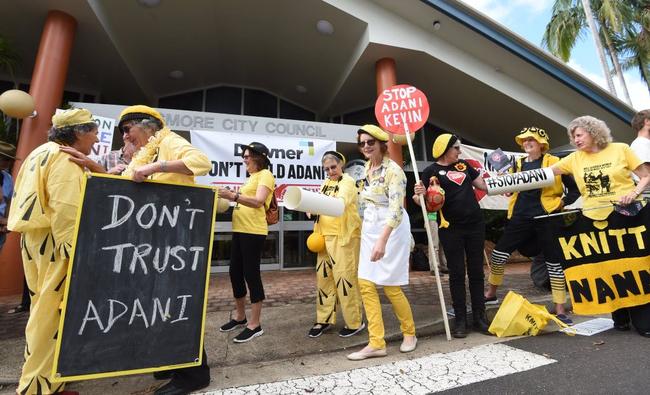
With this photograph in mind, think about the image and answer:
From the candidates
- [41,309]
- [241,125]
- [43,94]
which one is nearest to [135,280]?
[41,309]

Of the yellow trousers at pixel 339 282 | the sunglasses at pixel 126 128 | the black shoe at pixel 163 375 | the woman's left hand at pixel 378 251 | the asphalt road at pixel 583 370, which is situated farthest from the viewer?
the yellow trousers at pixel 339 282

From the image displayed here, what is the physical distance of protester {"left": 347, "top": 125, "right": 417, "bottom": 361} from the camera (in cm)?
257

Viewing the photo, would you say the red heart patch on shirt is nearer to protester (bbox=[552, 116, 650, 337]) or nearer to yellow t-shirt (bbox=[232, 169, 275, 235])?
protester (bbox=[552, 116, 650, 337])

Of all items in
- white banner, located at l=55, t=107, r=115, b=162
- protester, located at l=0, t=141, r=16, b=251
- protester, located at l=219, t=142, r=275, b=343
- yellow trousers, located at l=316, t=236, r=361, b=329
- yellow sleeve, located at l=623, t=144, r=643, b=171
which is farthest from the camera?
white banner, located at l=55, t=107, r=115, b=162

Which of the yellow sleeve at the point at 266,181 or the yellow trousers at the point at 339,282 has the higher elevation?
the yellow sleeve at the point at 266,181

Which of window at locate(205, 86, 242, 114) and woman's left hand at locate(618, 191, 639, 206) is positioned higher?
window at locate(205, 86, 242, 114)

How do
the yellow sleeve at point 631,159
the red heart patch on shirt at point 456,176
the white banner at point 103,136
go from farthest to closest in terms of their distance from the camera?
the white banner at point 103,136
the red heart patch on shirt at point 456,176
the yellow sleeve at point 631,159

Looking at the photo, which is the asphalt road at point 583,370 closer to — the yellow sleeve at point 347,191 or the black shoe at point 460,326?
the black shoe at point 460,326

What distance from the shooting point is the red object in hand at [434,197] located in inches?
119

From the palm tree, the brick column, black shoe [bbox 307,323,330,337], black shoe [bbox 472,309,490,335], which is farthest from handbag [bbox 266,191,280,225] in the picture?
the palm tree

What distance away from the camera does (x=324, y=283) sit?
10.5 feet

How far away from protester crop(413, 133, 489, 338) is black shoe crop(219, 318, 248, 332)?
1970 mm

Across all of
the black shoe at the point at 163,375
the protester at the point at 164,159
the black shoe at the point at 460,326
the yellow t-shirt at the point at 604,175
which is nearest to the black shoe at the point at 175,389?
the protester at the point at 164,159

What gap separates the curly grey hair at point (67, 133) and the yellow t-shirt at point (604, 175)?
12.9 feet
